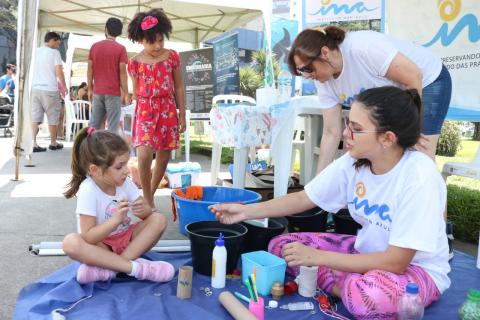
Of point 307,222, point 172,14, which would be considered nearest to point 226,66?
point 172,14

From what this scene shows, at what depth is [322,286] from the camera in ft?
6.95

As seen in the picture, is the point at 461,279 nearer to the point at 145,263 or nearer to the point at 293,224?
the point at 293,224

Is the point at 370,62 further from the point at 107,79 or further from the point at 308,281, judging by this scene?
the point at 107,79

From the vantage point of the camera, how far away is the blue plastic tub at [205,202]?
9.00 ft

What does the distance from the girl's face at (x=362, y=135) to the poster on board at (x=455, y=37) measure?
93.3 inches

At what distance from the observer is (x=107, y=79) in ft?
16.6

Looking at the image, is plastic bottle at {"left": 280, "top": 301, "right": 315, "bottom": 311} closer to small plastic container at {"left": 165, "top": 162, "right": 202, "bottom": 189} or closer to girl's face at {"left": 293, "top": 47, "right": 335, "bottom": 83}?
girl's face at {"left": 293, "top": 47, "right": 335, "bottom": 83}

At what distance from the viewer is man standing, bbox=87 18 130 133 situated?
5023 mm

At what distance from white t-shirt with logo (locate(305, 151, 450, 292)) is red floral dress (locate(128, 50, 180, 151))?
1700 millimetres

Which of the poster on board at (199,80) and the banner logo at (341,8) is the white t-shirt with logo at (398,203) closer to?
the banner logo at (341,8)

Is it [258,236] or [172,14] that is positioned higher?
[172,14]

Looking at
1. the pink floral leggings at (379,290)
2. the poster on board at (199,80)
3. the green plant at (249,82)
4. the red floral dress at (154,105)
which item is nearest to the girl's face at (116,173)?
the pink floral leggings at (379,290)

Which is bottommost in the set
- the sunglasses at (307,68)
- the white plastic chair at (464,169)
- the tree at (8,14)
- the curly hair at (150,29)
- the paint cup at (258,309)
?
the paint cup at (258,309)

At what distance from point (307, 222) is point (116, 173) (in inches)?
50.6
